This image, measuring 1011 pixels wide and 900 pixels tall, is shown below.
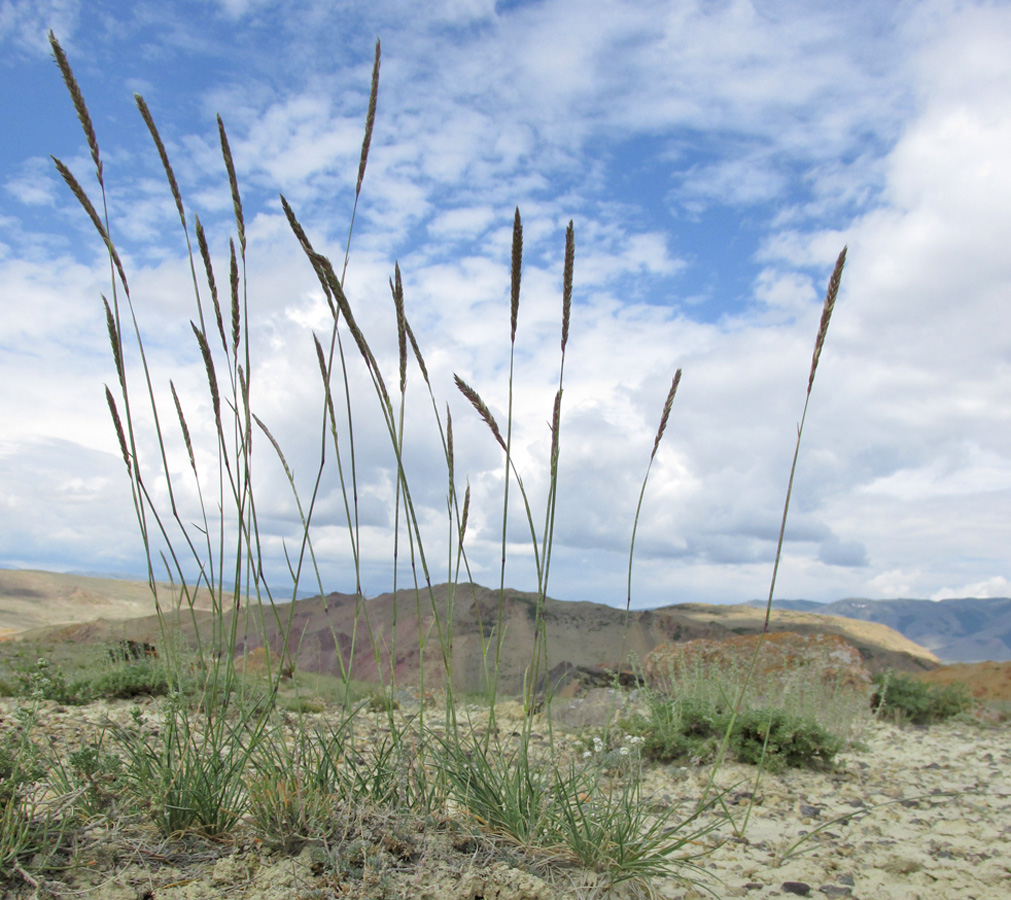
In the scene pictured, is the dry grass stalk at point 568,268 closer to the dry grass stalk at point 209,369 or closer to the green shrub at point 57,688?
the dry grass stalk at point 209,369

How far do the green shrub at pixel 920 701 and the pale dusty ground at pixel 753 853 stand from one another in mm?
2234

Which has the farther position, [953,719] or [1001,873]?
[953,719]

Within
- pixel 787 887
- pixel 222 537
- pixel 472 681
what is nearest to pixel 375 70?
pixel 222 537

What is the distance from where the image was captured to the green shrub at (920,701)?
304 inches

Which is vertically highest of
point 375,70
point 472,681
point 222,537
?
point 375,70

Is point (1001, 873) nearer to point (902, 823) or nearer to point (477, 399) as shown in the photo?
point (902, 823)

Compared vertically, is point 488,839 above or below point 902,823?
above

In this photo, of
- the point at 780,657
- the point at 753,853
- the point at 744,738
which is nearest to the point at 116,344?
the point at 753,853

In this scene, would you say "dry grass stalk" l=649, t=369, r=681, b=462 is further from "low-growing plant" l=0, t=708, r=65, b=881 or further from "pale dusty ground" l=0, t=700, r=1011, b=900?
"low-growing plant" l=0, t=708, r=65, b=881

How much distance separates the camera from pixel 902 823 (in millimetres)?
3432

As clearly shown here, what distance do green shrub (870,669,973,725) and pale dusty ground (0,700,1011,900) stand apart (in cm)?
223

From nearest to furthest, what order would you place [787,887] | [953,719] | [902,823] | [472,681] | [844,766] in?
[787,887]
[902,823]
[844,766]
[953,719]
[472,681]

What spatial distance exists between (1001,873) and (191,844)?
3.06 meters

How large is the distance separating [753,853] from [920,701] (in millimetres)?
6255
